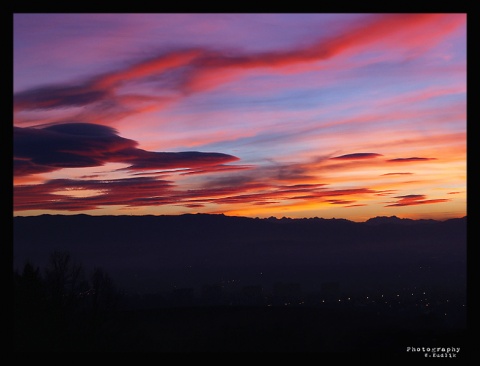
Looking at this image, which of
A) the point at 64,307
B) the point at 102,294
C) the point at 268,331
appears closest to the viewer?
the point at 268,331

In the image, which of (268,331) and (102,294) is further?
(102,294)

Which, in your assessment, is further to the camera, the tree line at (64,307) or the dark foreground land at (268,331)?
the tree line at (64,307)

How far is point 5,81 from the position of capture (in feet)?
16.8

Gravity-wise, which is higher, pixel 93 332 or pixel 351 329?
pixel 351 329

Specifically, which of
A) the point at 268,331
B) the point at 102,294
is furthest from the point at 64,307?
the point at 268,331

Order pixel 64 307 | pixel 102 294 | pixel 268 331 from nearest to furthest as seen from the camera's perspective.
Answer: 1. pixel 268 331
2. pixel 102 294
3. pixel 64 307

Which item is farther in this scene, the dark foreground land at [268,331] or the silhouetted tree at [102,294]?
the silhouetted tree at [102,294]

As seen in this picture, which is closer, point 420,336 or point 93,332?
point 420,336

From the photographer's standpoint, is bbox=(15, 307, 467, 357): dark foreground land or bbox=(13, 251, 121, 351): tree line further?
bbox=(13, 251, 121, 351): tree line

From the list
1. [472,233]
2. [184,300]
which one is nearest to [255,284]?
[184,300]

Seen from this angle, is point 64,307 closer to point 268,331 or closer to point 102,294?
point 102,294

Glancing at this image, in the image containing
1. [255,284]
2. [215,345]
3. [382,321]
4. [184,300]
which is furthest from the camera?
[255,284]
